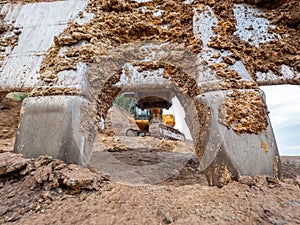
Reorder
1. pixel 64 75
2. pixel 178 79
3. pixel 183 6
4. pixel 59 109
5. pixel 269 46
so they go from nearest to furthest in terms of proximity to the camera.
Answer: pixel 59 109 → pixel 64 75 → pixel 178 79 → pixel 269 46 → pixel 183 6

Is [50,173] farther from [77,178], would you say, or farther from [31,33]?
[31,33]

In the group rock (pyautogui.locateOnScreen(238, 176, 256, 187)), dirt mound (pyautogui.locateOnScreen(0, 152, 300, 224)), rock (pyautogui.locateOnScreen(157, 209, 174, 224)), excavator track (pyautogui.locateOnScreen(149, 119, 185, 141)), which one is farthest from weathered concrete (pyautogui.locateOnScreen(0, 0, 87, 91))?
excavator track (pyautogui.locateOnScreen(149, 119, 185, 141))

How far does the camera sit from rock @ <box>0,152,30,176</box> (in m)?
0.97

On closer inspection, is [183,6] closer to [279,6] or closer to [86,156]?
[279,6]

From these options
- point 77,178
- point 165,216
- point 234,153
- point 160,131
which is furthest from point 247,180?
point 160,131

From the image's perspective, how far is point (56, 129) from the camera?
3.66 ft

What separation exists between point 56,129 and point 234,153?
3.67 feet

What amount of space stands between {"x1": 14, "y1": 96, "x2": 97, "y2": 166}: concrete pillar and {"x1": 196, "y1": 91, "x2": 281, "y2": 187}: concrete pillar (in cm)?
83

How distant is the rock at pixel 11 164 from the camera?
3.17ft

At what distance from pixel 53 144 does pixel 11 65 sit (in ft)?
5.12

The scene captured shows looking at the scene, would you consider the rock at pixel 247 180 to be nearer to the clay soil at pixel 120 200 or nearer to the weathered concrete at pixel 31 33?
the clay soil at pixel 120 200

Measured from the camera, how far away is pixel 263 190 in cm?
83

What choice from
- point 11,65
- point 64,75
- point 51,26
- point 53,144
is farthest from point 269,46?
point 11,65

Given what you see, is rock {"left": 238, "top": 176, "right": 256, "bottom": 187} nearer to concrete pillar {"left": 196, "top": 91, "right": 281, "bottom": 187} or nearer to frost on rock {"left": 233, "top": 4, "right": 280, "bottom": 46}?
concrete pillar {"left": 196, "top": 91, "right": 281, "bottom": 187}
